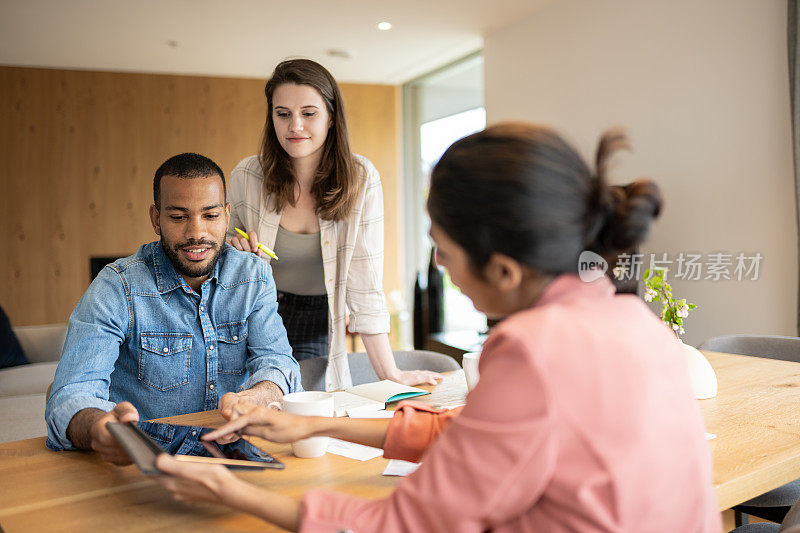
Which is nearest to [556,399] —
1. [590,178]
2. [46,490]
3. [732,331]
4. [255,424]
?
[590,178]

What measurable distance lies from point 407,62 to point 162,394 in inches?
187

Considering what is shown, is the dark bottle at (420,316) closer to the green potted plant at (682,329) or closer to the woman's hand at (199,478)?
the green potted plant at (682,329)

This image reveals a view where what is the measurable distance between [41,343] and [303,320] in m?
2.72

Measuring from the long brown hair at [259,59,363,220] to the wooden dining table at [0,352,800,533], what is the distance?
0.84 m

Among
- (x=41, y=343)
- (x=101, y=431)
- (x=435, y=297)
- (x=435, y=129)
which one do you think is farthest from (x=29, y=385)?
(x=435, y=129)

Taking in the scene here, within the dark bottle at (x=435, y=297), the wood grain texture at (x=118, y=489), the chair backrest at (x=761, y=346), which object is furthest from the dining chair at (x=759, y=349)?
the dark bottle at (x=435, y=297)

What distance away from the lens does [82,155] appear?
566 centimetres

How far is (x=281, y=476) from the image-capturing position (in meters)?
1.02

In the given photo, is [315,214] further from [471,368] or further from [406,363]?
[471,368]

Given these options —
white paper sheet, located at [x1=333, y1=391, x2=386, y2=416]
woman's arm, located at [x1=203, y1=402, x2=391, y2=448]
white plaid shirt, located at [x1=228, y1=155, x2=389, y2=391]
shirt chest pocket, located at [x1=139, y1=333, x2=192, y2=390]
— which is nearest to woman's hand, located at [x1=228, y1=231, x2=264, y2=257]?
white plaid shirt, located at [x1=228, y1=155, x2=389, y2=391]

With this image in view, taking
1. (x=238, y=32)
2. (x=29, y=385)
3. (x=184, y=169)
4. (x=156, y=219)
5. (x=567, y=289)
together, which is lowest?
(x=29, y=385)

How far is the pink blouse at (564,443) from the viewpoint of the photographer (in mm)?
621

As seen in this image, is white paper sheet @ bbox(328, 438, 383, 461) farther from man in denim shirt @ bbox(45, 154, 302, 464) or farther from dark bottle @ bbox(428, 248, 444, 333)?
dark bottle @ bbox(428, 248, 444, 333)

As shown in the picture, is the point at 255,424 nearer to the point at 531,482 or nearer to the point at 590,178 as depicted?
the point at 531,482
